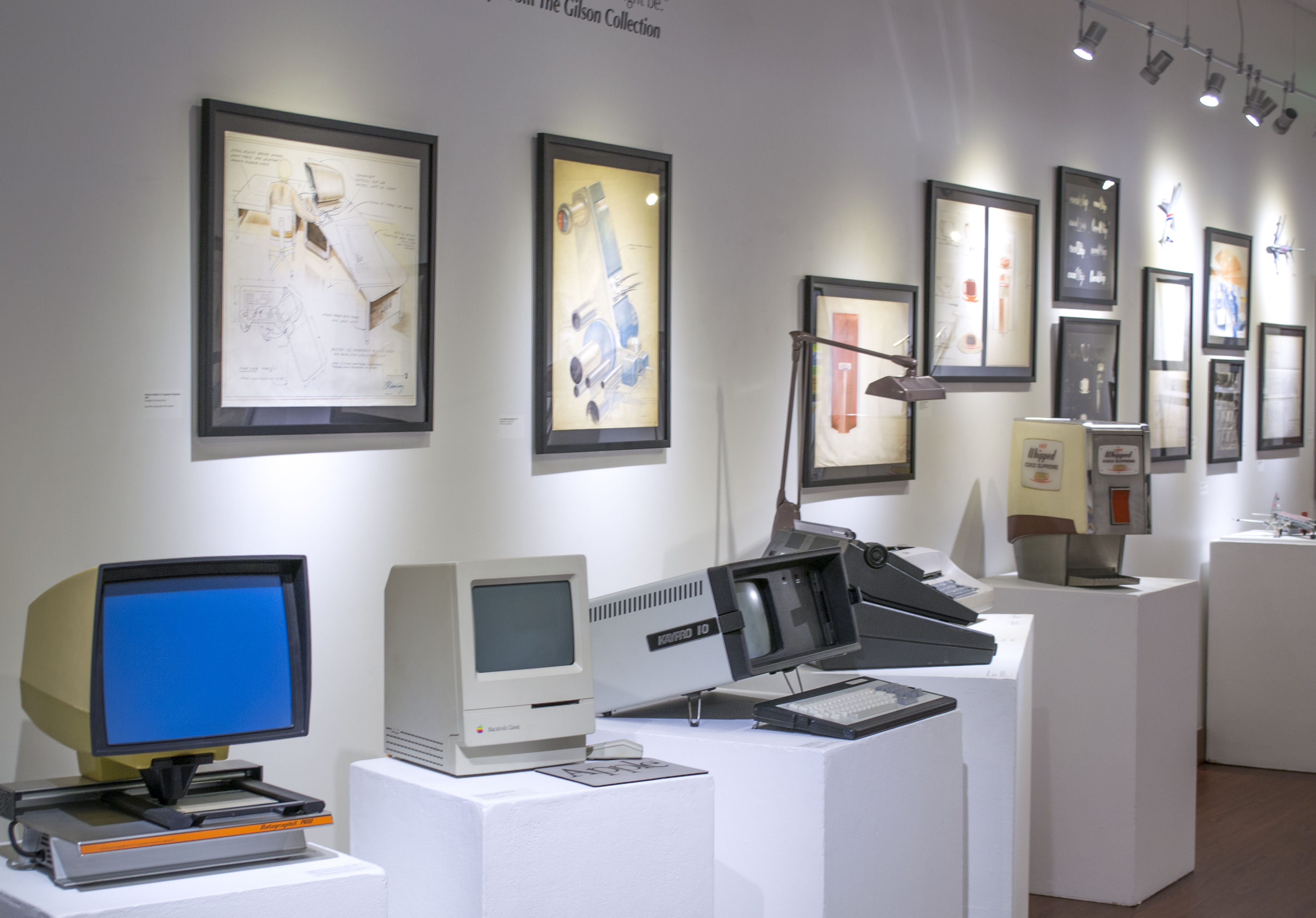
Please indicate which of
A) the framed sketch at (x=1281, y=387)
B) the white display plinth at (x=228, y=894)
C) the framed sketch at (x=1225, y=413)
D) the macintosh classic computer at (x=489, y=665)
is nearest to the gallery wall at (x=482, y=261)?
the macintosh classic computer at (x=489, y=665)

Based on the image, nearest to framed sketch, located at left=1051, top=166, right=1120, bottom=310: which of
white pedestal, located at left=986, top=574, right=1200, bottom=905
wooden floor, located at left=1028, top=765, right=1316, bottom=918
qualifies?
white pedestal, located at left=986, top=574, right=1200, bottom=905

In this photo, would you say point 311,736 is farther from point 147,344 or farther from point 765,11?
point 765,11

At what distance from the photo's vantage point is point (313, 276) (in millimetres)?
2799

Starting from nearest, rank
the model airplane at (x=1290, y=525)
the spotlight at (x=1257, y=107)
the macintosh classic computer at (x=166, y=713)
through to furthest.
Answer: the macintosh classic computer at (x=166, y=713) < the spotlight at (x=1257, y=107) < the model airplane at (x=1290, y=525)

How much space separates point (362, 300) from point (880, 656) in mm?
1528

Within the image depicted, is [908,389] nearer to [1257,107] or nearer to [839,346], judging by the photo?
[839,346]

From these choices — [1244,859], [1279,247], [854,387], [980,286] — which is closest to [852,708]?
[854,387]

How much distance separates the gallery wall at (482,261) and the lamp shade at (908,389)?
0.32 meters

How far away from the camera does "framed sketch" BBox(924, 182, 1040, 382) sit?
15.6ft

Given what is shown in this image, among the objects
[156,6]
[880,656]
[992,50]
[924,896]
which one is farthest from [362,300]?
[992,50]

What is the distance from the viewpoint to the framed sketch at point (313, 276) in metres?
2.63

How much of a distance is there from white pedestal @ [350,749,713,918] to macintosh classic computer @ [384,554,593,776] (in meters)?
0.06

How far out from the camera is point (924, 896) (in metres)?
2.70

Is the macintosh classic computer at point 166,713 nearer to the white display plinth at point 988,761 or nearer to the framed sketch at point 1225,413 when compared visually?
the white display plinth at point 988,761
